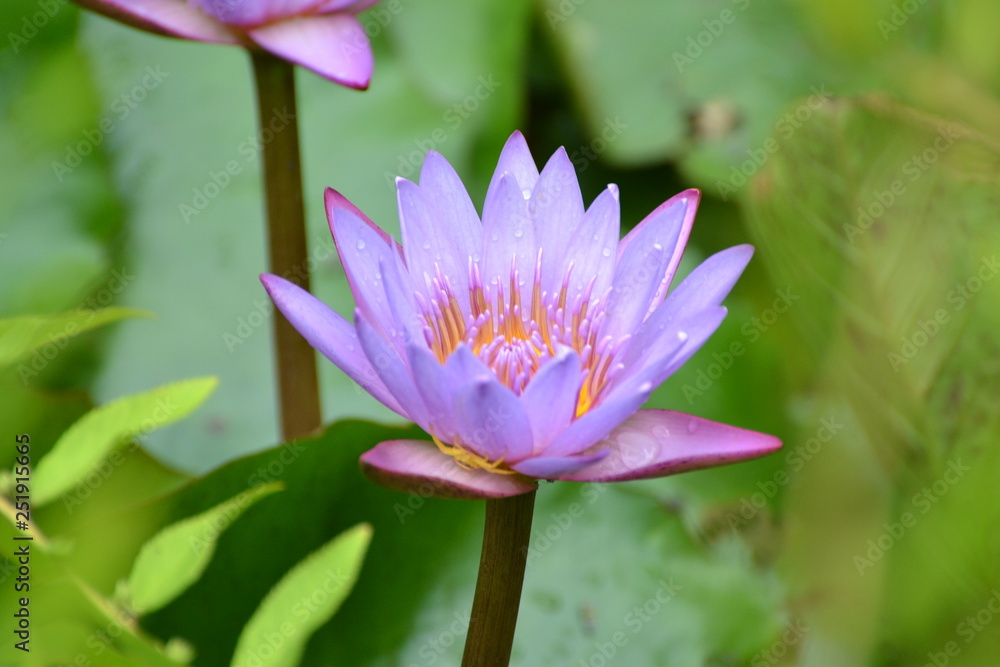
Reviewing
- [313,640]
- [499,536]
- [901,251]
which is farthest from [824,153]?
[313,640]

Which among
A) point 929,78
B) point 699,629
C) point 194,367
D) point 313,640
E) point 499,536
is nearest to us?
point 499,536

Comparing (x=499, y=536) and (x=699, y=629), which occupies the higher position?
(x=499, y=536)

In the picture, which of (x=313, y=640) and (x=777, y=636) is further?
(x=777, y=636)

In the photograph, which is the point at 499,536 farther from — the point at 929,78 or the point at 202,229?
the point at 929,78
